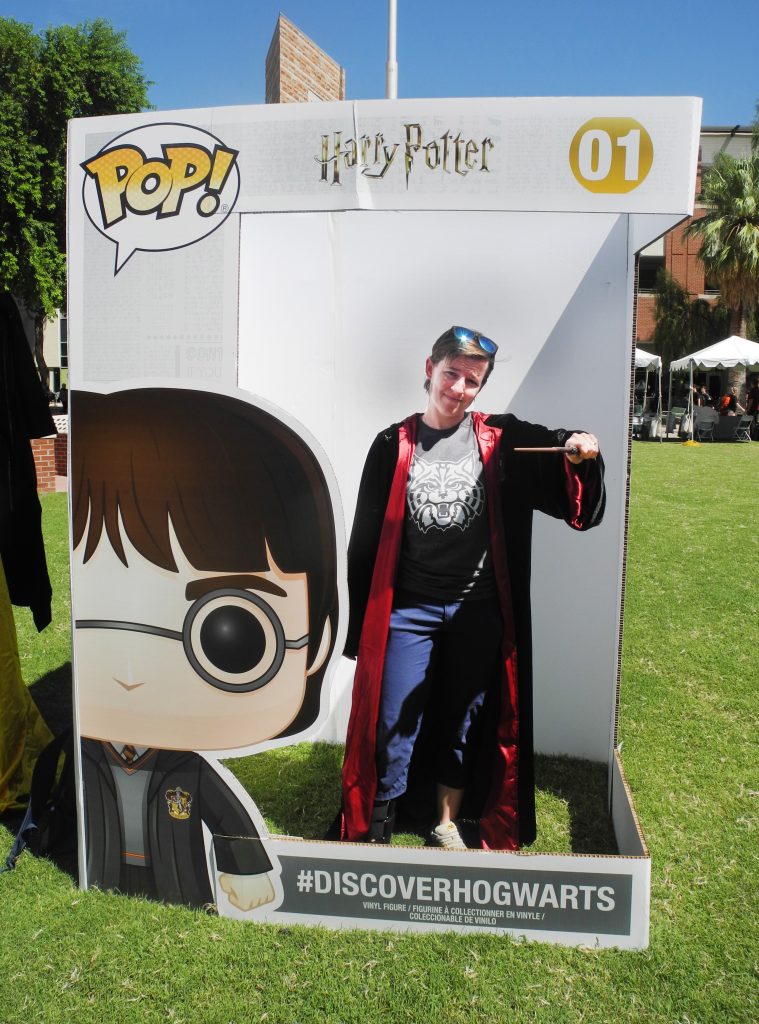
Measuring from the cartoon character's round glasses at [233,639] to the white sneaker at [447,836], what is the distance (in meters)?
0.99

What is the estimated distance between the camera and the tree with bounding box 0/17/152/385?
22.9 m

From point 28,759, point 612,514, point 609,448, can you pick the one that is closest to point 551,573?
point 612,514

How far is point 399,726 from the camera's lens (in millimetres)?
2982

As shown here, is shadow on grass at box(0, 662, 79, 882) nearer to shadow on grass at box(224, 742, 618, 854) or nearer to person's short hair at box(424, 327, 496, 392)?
shadow on grass at box(224, 742, 618, 854)

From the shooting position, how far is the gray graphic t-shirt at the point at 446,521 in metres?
2.83

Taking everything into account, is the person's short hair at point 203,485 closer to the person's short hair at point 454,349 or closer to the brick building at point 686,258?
the person's short hair at point 454,349

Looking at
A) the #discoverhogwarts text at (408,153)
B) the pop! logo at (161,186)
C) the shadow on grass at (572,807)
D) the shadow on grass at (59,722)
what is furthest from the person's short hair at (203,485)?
the shadow on grass at (572,807)

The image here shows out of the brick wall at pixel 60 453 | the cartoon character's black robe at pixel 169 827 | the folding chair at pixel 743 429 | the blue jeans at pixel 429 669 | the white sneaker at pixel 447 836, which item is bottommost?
the white sneaker at pixel 447 836

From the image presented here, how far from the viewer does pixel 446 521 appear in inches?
112

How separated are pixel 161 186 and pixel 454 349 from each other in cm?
111

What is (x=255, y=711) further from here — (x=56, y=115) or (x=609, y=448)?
(x=56, y=115)

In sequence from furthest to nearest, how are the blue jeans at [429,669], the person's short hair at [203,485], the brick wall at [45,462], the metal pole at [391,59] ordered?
1. the brick wall at [45,462]
2. the metal pole at [391,59]
3. the blue jeans at [429,669]
4. the person's short hair at [203,485]

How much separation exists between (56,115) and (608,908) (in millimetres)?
27472

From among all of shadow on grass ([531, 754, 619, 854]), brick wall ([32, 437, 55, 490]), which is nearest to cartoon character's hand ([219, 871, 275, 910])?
shadow on grass ([531, 754, 619, 854])
